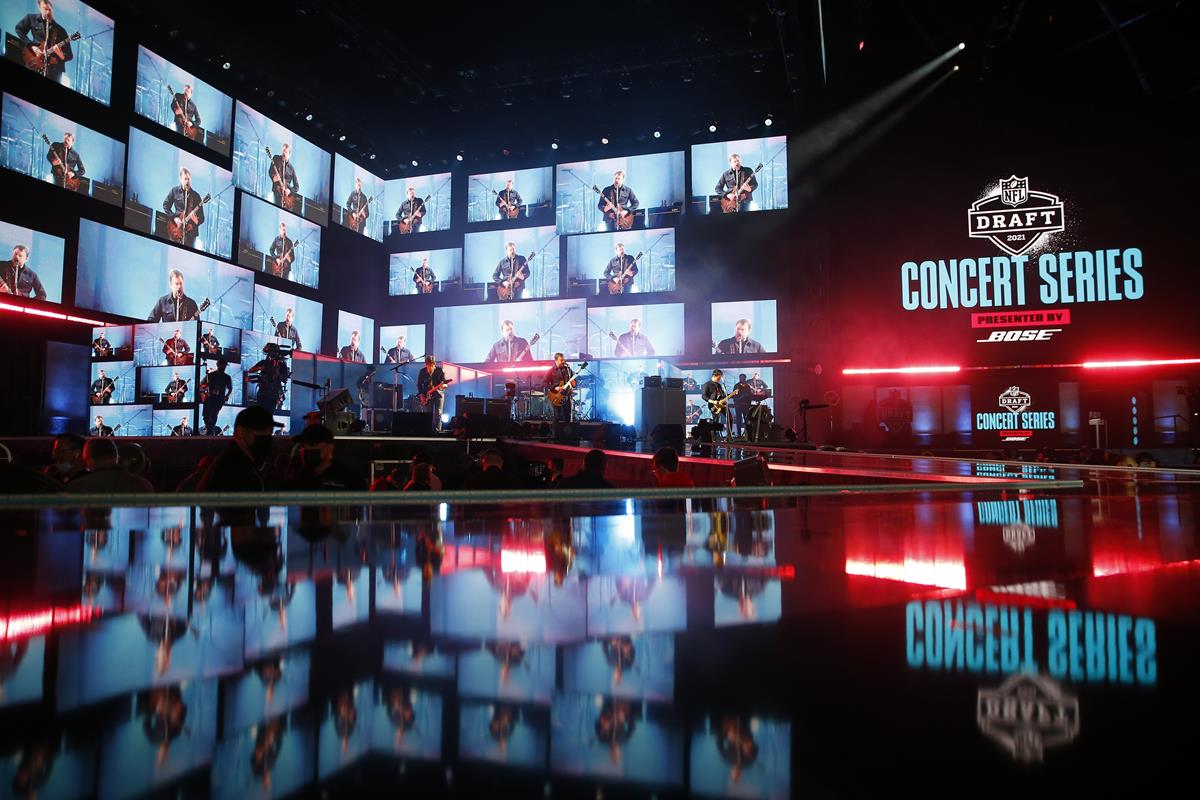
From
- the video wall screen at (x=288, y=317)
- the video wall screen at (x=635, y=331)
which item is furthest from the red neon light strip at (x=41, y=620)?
the video wall screen at (x=635, y=331)

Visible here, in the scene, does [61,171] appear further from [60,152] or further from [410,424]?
[410,424]

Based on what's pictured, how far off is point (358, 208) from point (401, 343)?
111 inches

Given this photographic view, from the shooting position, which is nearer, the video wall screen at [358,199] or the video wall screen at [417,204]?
Result: the video wall screen at [358,199]

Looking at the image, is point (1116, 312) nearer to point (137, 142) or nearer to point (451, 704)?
point (451, 704)

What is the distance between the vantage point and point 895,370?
1197 centimetres

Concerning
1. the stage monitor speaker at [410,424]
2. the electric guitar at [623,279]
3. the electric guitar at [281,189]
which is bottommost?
the stage monitor speaker at [410,424]

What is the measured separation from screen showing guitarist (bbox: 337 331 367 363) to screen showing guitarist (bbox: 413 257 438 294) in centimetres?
162

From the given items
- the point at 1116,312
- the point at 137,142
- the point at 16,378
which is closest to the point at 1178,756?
the point at 16,378

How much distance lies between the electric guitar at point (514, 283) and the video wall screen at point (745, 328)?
378 cm

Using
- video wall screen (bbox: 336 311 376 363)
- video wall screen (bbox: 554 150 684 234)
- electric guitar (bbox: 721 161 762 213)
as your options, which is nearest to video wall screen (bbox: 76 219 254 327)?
video wall screen (bbox: 336 311 376 363)

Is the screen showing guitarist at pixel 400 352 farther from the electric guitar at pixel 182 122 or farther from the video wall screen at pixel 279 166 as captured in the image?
the electric guitar at pixel 182 122

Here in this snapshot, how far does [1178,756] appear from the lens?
0.27 metres

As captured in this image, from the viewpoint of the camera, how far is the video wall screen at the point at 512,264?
45.2 ft

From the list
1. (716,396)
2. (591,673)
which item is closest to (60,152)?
(716,396)
